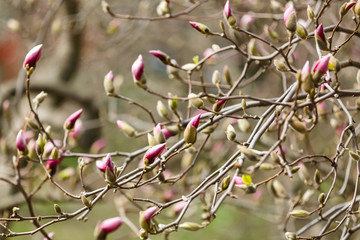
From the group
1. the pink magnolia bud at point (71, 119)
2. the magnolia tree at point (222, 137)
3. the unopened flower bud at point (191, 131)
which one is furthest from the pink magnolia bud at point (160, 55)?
the unopened flower bud at point (191, 131)

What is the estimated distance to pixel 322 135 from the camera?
4.14m

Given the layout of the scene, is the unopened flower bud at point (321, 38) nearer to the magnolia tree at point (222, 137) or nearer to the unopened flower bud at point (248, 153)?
the magnolia tree at point (222, 137)

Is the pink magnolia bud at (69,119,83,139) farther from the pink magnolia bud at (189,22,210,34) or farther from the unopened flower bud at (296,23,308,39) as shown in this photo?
the unopened flower bud at (296,23,308,39)

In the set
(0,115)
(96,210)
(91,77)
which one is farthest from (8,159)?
(96,210)

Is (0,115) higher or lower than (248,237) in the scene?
higher

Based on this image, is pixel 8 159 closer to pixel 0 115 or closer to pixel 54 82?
pixel 0 115

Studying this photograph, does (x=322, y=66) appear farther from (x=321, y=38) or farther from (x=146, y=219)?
(x=146, y=219)

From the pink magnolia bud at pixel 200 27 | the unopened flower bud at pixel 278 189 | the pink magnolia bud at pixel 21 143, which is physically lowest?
the unopened flower bud at pixel 278 189

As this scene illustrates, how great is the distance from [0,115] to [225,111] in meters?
2.18

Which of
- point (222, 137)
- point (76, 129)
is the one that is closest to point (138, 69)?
point (76, 129)

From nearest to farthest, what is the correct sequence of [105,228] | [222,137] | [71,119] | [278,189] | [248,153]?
1. [248,153]
2. [105,228]
3. [71,119]
4. [278,189]
5. [222,137]

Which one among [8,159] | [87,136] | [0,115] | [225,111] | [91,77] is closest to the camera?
[225,111]

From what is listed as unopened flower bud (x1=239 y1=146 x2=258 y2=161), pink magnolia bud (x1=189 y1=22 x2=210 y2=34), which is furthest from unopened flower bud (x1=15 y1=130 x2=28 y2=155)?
unopened flower bud (x1=239 y1=146 x2=258 y2=161)

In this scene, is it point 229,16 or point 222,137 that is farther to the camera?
point 222,137
